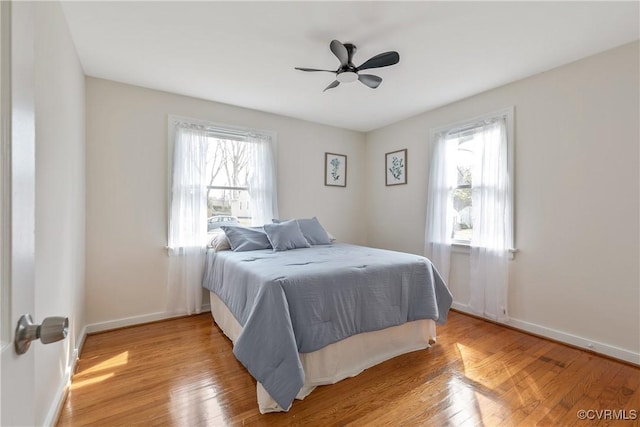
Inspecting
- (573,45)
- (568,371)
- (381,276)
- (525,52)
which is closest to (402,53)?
(525,52)

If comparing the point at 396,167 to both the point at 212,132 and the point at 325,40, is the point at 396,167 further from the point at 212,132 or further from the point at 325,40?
the point at 212,132

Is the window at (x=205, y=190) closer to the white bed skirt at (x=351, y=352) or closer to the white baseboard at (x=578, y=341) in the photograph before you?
the white bed skirt at (x=351, y=352)

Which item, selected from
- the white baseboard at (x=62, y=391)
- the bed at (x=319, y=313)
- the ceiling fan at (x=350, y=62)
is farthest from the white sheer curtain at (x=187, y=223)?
the ceiling fan at (x=350, y=62)

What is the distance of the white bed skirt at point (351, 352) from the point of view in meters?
1.94

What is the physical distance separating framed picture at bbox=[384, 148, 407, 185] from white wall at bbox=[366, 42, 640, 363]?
1.17m

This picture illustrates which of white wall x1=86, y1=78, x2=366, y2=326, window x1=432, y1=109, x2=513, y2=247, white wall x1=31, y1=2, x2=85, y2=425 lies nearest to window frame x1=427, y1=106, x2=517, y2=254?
window x1=432, y1=109, x2=513, y2=247

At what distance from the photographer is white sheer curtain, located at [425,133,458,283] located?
360 cm

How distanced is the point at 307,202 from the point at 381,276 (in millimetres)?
2203

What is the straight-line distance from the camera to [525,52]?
246 centimetres

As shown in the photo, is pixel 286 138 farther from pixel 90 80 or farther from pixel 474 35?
pixel 474 35

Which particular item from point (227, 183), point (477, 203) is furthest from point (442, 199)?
point (227, 183)

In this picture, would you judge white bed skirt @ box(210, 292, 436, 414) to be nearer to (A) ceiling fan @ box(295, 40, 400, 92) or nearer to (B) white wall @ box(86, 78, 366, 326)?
(B) white wall @ box(86, 78, 366, 326)

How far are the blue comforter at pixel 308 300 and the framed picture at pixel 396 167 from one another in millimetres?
1758

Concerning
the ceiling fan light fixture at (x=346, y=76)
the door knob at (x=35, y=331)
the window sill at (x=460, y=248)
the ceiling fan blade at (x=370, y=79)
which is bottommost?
the window sill at (x=460, y=248)
